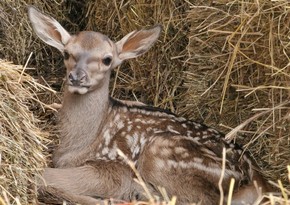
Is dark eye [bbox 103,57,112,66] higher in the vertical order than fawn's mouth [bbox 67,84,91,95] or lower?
higher

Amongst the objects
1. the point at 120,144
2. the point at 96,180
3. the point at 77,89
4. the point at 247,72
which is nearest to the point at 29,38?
the point at 77,89

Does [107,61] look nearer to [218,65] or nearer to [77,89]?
[77,89]

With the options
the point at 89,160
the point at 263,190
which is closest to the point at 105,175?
the point at 89,160

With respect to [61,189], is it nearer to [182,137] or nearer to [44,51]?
[182,137]

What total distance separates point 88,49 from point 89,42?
8 cm

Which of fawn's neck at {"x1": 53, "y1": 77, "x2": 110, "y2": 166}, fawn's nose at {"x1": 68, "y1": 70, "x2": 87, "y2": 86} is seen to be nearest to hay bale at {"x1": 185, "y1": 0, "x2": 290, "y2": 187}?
fawn's neck at {"x1": 53, "y1": 77, "x2": 110, "y2": 166}

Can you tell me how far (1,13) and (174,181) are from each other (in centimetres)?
229

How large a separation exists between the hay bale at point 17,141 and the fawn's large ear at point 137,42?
1.69 metres

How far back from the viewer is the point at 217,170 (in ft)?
21.7

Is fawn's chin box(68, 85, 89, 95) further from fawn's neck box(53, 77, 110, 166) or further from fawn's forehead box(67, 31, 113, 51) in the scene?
fawn's forehead box(67, 31, 113, 51)

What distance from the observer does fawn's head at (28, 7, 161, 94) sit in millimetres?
6852

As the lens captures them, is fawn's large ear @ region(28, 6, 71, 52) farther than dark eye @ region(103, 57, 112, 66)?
Yes

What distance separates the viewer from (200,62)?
24.5ft

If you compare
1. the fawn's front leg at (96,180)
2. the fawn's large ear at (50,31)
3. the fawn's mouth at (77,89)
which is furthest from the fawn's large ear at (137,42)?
the fawn's front leg at (96,180)
